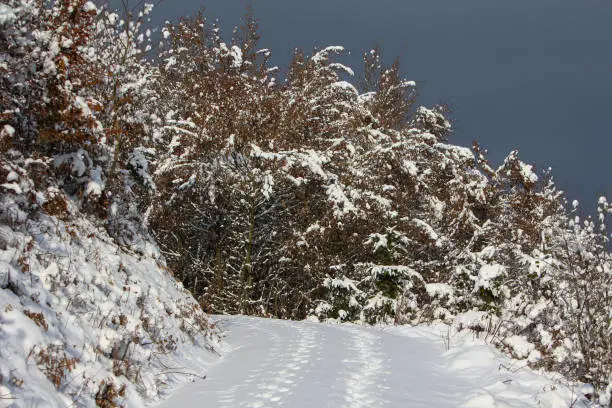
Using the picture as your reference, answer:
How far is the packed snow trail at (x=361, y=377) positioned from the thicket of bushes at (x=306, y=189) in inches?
135

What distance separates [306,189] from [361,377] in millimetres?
15304

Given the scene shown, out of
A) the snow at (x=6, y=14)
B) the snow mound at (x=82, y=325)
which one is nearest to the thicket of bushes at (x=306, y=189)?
the snow mound at (x=82, y=325)

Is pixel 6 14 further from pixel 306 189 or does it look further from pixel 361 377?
pixel 306 189

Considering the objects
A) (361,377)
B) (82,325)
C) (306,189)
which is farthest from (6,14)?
(306,189)

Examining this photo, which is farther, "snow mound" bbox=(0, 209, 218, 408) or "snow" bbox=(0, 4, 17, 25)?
"snow" bbox=(0, 4, 17, 25)

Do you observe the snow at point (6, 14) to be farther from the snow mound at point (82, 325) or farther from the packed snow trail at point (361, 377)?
the packed snow trail at point (361, 377)

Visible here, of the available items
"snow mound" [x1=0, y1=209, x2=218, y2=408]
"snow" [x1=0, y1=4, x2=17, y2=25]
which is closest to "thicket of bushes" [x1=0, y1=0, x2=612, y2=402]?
"snow mound" [x1=0, y1=209, x2=218, y2=408]

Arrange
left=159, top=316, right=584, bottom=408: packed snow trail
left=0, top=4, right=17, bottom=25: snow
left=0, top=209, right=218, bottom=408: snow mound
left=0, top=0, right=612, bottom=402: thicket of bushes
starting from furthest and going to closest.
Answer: left=0, top=0, right=612, bottom=402: thicket of bushes, left=0, top=4, right=17, bottom=25: snow, left=159, top=316, right=584, bottom=408: packed snow trail, left=0, top=209, right=218, bottom=408: snow mound

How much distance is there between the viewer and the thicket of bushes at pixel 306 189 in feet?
49.4

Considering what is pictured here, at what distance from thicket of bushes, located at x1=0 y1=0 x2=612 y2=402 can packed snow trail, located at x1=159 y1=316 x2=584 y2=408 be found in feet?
11.2

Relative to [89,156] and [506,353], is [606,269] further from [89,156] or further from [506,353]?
[89,156]

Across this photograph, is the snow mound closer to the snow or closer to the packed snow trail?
the packed snow trail

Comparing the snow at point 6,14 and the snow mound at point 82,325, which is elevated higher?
the snow at point 6,14

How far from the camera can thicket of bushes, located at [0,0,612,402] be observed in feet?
49.4
